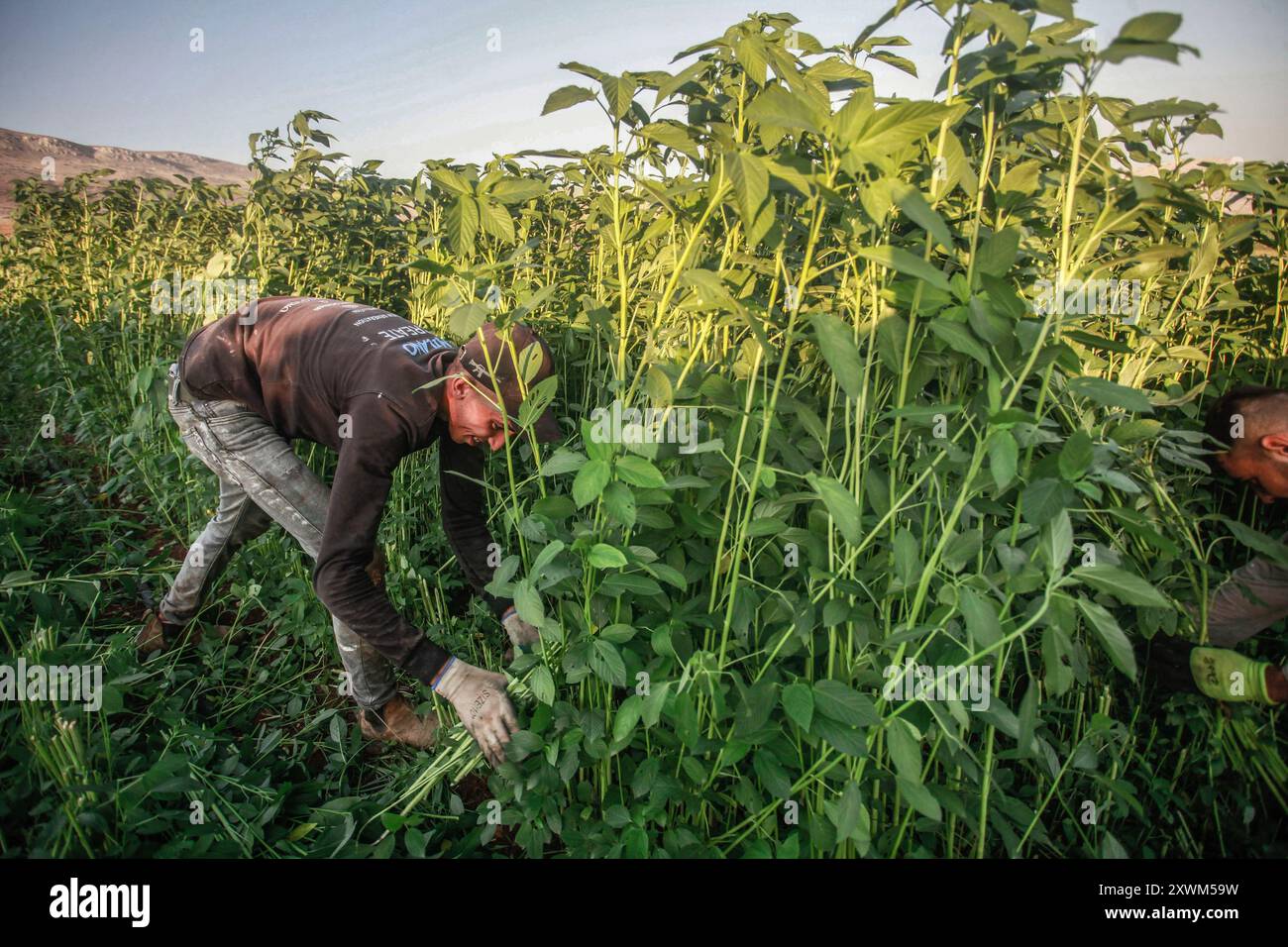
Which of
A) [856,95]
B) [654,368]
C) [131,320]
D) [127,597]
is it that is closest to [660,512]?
[654,368]

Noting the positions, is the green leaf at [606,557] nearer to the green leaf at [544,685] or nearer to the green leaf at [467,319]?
the green leaf at [544,685]

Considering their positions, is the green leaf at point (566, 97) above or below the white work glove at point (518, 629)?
above

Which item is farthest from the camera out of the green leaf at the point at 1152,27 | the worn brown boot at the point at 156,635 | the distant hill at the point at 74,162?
the distant hill at the point at 74,162

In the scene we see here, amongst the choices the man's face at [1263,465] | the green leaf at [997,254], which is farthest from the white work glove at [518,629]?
the man's face at [1263,465]

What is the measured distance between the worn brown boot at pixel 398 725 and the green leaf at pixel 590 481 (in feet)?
3.73

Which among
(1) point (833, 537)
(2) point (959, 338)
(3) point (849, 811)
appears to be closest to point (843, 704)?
(3) point (849, 811)

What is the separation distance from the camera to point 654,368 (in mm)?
1239

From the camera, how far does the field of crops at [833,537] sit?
112 cm

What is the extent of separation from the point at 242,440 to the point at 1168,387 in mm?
2539

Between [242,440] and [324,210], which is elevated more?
[324,210]

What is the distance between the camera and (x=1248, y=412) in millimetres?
1627

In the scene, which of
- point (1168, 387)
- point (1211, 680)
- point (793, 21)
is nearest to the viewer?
point (793, 21)

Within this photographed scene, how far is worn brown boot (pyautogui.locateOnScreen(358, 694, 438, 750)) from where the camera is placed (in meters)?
1.95
